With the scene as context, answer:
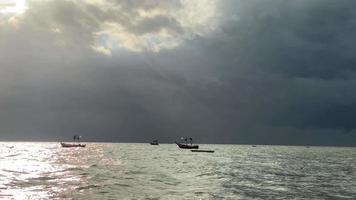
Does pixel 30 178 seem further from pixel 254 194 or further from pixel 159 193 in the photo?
pixel 254 194

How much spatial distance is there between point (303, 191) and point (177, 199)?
19.7 m

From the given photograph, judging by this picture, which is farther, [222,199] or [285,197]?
[285,197]

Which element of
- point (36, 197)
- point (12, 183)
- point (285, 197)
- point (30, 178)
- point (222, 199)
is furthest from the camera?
point (30, 178)

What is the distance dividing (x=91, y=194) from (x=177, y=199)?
29.0 ft

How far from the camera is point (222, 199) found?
4141 centimetres

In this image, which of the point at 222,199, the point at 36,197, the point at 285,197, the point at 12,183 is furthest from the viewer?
the point at 12,183

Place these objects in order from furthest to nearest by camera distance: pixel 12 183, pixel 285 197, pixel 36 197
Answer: pixel 12 183, pixel 285 197, pixel 36 197

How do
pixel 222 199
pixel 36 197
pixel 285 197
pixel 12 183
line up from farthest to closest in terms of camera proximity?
pixel 12 183
pixel 285 197
pixel 222 199
pixel 36 197

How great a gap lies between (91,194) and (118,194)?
2.72 m

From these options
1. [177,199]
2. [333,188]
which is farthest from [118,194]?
[333,188]

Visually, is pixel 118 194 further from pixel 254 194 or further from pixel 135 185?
pixel 254 194

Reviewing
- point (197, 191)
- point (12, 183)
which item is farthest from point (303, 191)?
point (12, 183)

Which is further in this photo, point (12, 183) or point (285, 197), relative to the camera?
point (12, 183)

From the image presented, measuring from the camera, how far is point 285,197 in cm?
4488
